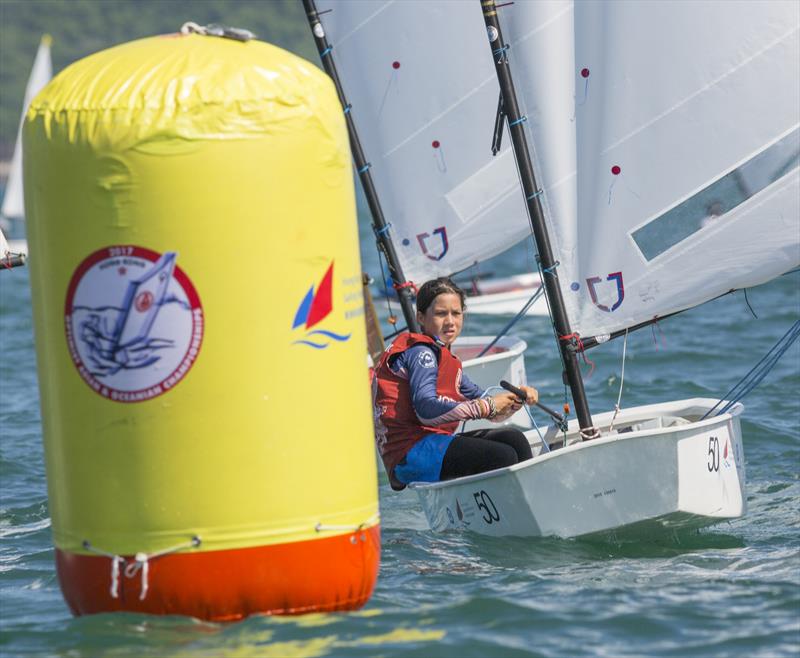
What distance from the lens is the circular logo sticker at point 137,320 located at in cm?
335

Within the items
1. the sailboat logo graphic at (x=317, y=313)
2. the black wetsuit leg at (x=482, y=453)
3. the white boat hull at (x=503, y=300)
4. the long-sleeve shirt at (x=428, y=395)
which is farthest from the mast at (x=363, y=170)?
the white boat hull at (x=503, y=300)

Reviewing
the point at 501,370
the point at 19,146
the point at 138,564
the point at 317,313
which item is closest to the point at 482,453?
the point at 317,313

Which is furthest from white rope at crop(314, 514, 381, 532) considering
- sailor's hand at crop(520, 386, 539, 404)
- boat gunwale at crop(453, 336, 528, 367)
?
boat gunwale at crop(453, 336, 528, 367)

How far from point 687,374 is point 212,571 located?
6581mm

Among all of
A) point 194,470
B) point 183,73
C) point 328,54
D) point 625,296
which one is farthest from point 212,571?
point 328,54

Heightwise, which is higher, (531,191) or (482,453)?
(531,191)

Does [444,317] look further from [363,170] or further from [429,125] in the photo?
[429,125]

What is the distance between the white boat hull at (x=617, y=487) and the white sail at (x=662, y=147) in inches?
27.7

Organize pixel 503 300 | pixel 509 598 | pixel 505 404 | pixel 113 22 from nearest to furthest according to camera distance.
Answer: pixel 509 598, pixel 505 404, pixel 503 300, pixel 113 22

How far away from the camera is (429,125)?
27.2 ft

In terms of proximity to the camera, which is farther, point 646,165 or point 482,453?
point 646,165

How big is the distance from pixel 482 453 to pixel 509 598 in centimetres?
97

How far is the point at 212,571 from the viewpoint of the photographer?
3.41 m

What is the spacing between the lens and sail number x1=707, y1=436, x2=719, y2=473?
4770 mm
